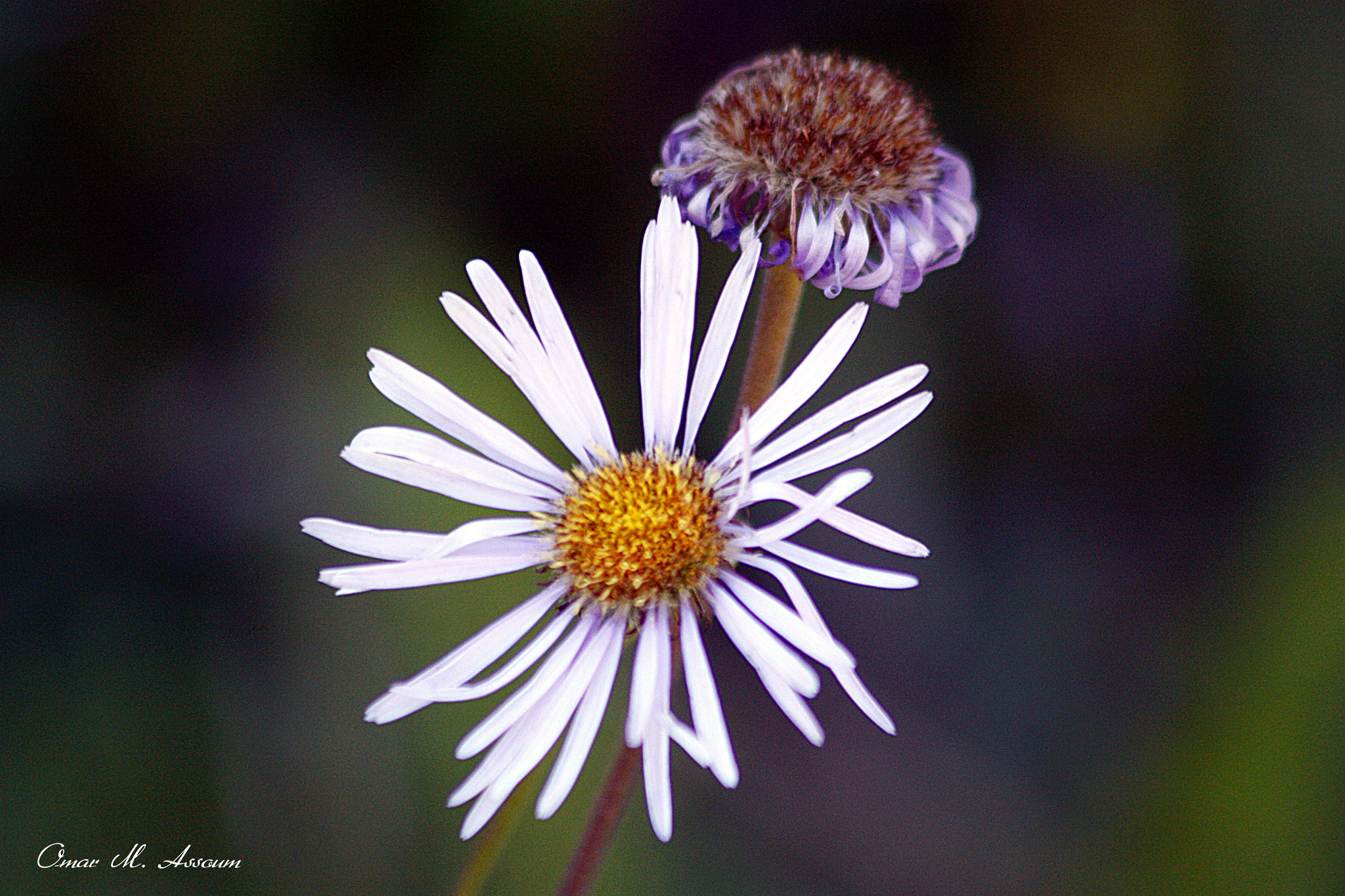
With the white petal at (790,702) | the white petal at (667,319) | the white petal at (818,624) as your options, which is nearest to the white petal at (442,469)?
the white petal at (667,319)

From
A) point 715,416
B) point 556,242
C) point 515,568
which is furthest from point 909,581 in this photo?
point 556,242

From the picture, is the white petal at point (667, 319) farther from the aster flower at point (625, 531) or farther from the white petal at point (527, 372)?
the white petal at point (527, 372)

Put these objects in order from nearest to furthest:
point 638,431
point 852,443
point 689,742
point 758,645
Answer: point 689,742
point 758,645
point 852,443
point 638,431

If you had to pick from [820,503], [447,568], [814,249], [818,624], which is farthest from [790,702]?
[814,249]

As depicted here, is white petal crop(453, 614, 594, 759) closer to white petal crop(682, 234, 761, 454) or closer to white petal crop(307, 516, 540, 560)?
white petal crop(307, 516, 540, 560)

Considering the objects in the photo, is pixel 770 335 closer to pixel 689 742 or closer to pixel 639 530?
pixel 639 530
